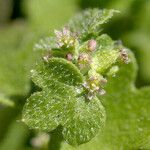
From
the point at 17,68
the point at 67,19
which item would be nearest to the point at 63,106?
the point at 17,68

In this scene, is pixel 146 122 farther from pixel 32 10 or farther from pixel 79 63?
pixel 32 10

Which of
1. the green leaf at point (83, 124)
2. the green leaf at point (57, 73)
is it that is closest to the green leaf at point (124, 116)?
the green leaf at point (83, 124)

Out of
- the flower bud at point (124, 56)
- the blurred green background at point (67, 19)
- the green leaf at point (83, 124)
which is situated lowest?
the green leaf at point (83, 124)

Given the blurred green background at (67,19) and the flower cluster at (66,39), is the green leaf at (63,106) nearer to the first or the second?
the flower cluster at (66,39)

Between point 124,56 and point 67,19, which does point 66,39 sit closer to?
point 124,56

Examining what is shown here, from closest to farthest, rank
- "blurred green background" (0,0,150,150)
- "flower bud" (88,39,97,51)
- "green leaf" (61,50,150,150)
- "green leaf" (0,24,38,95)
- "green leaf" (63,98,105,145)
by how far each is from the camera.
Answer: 1. "green leaf" (63,98,105,145)
2. "flower bud" (88,39,97,51)
3. "green leaf" (61,50,150,150)
4. "green leaf" (0,24,38,95)
5. "blurred green background" (0,0,150,150)

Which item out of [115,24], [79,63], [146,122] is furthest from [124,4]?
[79,63]

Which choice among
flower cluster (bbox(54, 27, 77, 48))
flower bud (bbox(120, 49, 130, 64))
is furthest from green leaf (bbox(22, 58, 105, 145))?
flower bud (bbox(120, 49, 130, 64))

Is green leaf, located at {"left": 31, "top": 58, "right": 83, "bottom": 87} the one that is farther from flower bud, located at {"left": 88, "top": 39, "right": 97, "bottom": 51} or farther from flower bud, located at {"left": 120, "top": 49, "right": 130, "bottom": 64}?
flower bud, located at {"left": 120, "top": 49, "right": 130, "bottom": 64}
